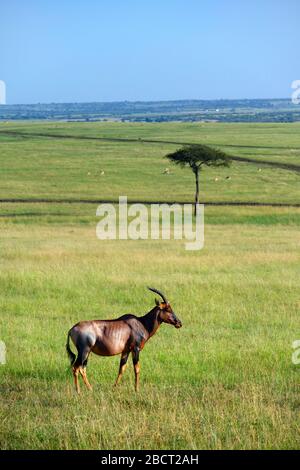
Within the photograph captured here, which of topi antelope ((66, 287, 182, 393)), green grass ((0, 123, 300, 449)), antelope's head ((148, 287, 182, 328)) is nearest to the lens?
green grass ((0, 123, 300, 449))

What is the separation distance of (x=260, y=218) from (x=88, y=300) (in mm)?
27527

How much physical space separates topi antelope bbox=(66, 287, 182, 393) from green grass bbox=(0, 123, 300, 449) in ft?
1.84

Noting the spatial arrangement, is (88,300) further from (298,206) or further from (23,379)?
(298,206)

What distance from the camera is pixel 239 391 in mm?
10602

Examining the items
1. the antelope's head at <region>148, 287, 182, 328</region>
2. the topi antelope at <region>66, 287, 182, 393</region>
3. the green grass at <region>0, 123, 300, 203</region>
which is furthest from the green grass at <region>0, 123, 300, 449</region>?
the green grass at <region>0, 123, 300, 203</region>

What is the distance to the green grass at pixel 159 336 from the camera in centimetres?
852

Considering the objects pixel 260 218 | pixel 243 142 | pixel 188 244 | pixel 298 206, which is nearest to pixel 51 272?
pixel 188 244

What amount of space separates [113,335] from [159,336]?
5.70m

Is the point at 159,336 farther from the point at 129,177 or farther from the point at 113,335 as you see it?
the point at 129,177

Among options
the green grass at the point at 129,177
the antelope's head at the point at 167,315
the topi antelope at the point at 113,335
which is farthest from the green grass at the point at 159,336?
the green grass at the point at 129,177

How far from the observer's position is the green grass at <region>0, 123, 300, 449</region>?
8.52m

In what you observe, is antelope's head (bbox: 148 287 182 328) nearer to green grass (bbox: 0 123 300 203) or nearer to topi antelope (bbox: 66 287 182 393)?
topi antelope (bbox: 66 287 182 393)

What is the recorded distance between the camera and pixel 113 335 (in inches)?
376

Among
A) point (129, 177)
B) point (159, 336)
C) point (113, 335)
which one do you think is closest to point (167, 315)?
point (113, 335)
